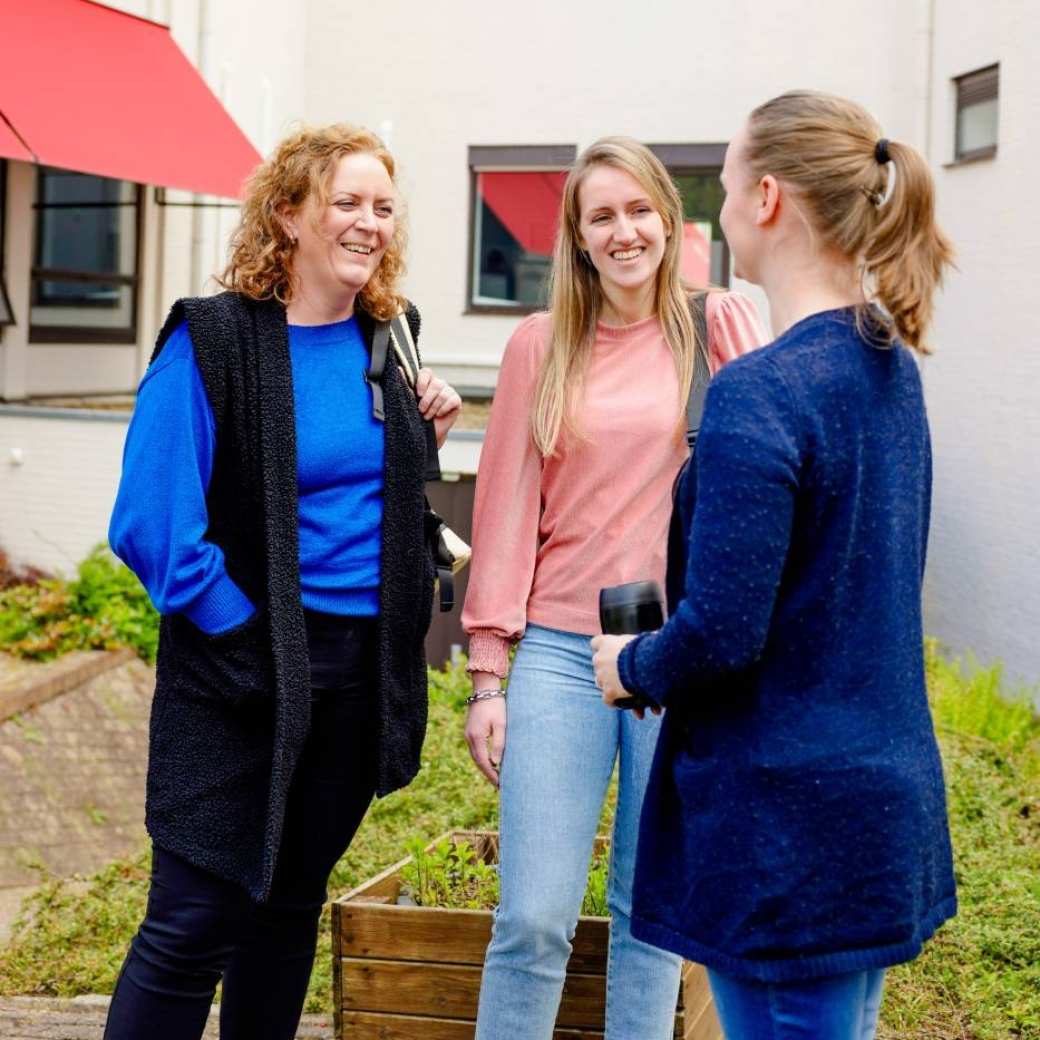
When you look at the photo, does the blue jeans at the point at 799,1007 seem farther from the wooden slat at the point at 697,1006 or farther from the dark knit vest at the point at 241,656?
the wooden slat at the point at 697,1006

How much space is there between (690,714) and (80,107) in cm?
776

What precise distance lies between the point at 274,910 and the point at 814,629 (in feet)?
5.09

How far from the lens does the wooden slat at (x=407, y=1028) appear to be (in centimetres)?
372

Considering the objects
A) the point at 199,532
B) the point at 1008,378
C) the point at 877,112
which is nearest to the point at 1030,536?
the point at 1008,378

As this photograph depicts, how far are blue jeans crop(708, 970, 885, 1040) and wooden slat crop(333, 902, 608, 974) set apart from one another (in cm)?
151

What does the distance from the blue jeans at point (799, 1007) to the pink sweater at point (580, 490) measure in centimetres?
103

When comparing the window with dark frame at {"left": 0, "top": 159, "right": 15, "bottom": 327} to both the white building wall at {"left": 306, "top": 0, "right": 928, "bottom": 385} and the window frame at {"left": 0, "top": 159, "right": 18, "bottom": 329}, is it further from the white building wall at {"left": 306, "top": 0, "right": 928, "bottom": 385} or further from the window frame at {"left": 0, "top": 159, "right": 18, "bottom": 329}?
the white building wall at {"left": 306, "top": 0, "right": 928, "bottom": 385}

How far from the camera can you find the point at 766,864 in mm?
2107

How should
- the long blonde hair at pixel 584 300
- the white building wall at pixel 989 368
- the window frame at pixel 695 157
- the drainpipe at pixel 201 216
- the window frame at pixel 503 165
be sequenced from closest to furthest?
the long blonde hair at pixel 584 300 < the white building wall at pixel 989 368 < the drainpipe at pixel 201 216 < the window frame at pixel 695 157 < the window frame at pixel 503 165

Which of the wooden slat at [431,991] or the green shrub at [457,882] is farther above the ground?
the green shrub at [457,882]

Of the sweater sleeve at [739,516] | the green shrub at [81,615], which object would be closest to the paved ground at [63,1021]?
the sweater sleeve at [739,516]

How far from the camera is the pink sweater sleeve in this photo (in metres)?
3.25

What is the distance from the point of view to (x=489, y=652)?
10.5 ft

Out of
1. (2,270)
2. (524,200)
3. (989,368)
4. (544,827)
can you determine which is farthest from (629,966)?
(524,200)
